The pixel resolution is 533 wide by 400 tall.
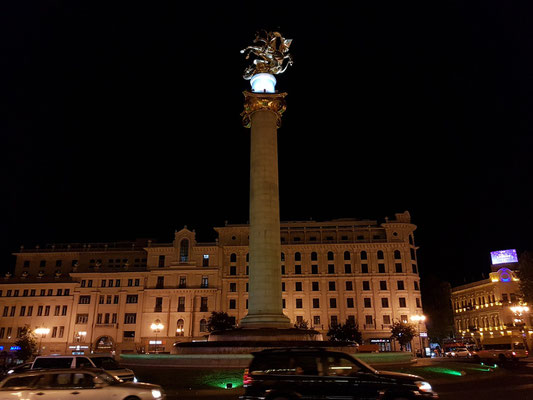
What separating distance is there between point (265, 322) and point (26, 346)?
167 ft

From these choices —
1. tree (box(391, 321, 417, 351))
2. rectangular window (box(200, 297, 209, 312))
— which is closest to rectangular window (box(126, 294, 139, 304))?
rectangular window (box(200, 297, 209, 312))

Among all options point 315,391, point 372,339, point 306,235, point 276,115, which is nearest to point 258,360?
point 315,391

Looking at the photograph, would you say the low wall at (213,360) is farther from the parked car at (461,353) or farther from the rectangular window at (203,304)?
the rectangular window at (203,304)

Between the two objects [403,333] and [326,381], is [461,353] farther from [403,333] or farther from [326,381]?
[326,381]

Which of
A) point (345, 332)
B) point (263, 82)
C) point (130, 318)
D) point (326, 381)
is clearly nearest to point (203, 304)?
point (130, 318)

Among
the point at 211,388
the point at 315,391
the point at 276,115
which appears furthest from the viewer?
the point at 276,115

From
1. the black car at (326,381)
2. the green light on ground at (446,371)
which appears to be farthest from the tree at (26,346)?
the black car at (326,381)

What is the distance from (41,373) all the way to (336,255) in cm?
6839

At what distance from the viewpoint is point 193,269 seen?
3027 inches

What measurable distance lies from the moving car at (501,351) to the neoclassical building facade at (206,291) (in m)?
22.7

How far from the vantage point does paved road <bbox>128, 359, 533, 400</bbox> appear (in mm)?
18500

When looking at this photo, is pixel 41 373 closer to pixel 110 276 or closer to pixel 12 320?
pixel 110 276

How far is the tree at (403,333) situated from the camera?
66.1 m

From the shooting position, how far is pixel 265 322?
34.3 m
